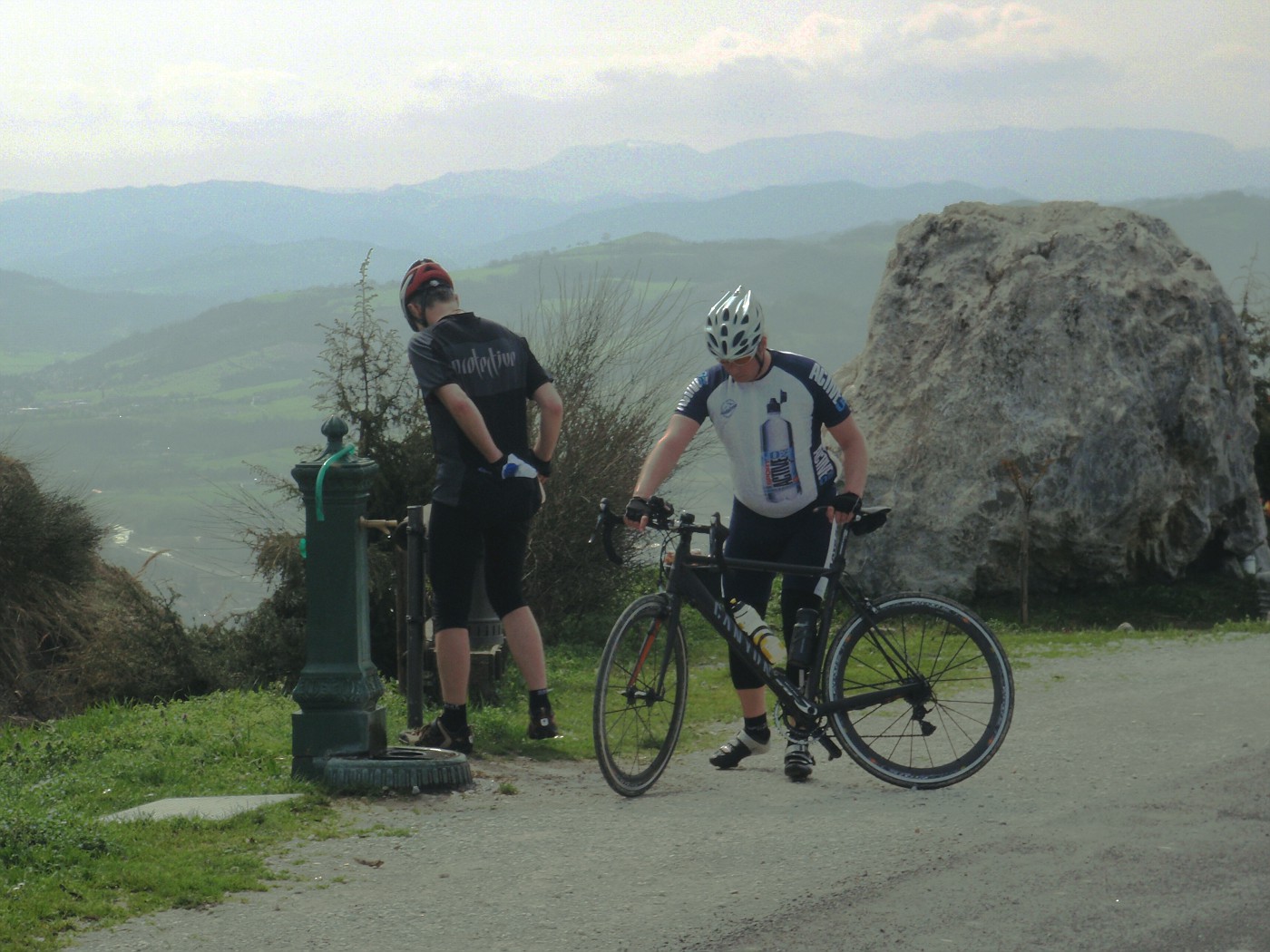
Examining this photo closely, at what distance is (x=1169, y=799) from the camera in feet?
17.9

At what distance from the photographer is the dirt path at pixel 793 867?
3992 mm

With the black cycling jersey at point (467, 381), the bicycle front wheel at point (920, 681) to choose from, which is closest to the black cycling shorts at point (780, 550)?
the bicycle front wheel at point (920, 681)

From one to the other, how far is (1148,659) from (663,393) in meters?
5.46

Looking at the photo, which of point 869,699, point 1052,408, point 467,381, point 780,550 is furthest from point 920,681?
point 1052,408

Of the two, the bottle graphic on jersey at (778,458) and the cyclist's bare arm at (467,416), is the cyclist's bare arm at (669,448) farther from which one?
the cyclist's bare arm at (467,416)

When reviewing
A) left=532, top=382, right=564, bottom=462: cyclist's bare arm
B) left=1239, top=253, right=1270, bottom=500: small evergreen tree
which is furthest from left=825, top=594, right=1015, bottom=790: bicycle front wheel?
left=1239, top=253, right=1270, bottom=500: small evergreen tree

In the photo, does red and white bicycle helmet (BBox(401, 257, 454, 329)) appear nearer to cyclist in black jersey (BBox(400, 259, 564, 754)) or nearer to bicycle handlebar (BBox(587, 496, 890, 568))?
cyclist in black jersey (BBox(400, 259, 564, 754))

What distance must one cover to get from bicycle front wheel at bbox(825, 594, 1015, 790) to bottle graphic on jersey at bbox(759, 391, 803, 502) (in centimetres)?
63

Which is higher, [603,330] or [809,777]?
[603,330]

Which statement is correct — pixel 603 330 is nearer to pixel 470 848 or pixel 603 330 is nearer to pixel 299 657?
pixel 299 657

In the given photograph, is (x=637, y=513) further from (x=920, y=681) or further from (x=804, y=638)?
(x=920, y=681)

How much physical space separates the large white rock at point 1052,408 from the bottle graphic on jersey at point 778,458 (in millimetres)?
8957

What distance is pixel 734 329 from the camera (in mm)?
5789

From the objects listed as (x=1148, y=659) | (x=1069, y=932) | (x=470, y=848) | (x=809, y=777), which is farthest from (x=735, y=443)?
(x=1148, y=659)
